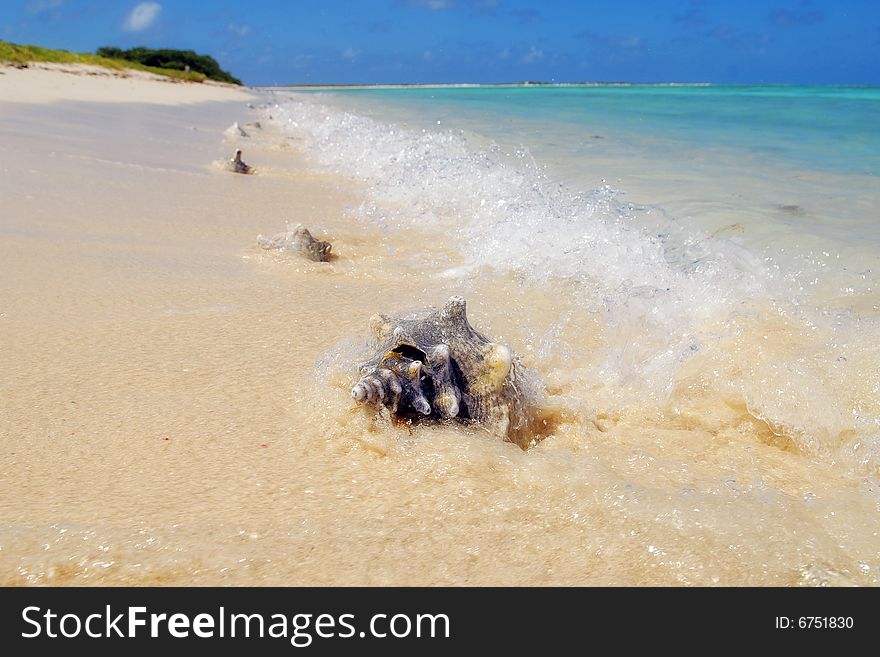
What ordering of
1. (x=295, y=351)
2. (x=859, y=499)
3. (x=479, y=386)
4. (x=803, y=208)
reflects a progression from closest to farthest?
(x=859, y=499) < (x=479, y=386) < (x=295, y=351) < (x=803, y=208)

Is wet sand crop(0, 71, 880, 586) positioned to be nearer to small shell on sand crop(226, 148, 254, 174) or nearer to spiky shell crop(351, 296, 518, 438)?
spiky shell crop(351, 296, 518, 438)

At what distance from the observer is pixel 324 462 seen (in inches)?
91.7

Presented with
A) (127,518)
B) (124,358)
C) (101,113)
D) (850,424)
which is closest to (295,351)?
(124,358)

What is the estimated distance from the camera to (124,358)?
9.73 feet

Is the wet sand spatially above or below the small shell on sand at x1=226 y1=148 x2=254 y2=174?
below

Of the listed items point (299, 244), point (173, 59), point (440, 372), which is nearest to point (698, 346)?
point (440, 372)

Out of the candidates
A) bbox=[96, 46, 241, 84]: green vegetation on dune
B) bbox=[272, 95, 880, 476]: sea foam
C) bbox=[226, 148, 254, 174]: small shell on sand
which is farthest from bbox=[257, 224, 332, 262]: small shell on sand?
bbox=[96, 46, 241, 84]: green vegetation on dune

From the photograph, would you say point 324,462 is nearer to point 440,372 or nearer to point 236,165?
point 440,372

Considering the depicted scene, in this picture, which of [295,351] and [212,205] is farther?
[212,205]

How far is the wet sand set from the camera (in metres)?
1.86

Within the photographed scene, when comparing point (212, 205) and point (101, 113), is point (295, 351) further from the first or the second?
point (101, 113)

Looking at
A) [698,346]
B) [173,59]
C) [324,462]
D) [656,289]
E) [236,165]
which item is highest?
[173,59]

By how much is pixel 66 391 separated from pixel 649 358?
253 centimetres

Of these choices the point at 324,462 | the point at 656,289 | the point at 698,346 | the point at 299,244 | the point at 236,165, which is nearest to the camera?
the point at 324,462
